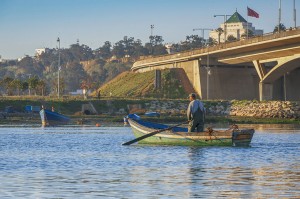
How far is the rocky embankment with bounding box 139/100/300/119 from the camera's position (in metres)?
110

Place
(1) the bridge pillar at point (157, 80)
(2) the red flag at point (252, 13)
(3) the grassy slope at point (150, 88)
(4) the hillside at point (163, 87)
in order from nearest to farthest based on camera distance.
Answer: (2) the red flag at point (252, 13) < (1) the bridge pillar at point (157, 80) < (4) the hillside at point (163, 87) < (3) the grassy slope at point (150, 88)

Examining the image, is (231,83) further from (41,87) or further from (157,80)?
(41,87)

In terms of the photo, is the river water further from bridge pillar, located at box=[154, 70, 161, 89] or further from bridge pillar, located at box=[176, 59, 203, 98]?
bridge pillar, located at box=[154, 70, 161, 89]

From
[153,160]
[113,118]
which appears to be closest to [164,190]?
[153,160]

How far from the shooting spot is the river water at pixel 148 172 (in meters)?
25.0

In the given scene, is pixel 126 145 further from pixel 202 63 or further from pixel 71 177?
pixel 202 63

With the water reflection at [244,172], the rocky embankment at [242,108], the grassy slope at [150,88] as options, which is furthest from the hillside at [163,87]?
the water reflection at [244,172]

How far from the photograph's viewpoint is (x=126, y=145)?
49.8 m

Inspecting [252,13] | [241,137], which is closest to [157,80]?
[252,13]

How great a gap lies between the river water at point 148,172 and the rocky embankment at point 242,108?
62.3 meters

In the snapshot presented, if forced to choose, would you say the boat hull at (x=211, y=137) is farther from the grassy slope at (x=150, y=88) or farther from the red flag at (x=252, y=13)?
the grassy slope at (x=150, y=88)

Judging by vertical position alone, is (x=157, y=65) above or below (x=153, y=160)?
above

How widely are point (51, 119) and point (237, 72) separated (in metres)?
47.4

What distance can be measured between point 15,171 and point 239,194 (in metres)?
10.6
